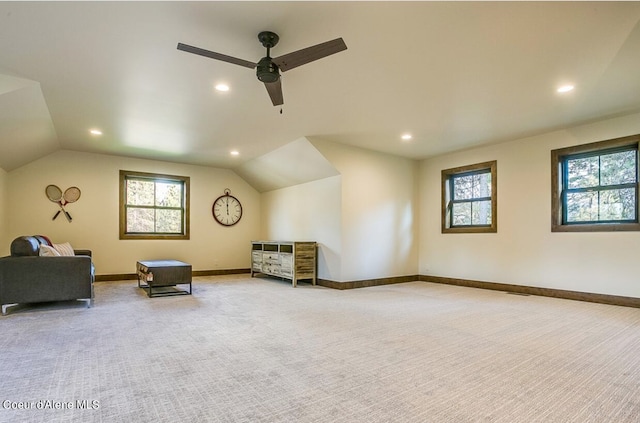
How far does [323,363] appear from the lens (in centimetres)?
249

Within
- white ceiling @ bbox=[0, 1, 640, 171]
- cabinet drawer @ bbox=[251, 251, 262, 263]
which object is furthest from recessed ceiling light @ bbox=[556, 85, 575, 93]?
cabinet drawer @ bbox=[251, 251, 262, 263]

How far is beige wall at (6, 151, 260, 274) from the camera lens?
6.27 metres

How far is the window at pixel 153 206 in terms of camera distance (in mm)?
7211

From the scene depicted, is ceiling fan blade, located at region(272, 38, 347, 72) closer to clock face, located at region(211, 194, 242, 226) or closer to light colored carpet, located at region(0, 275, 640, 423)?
light colored carpet, located at region(0, 275, 640, 423)

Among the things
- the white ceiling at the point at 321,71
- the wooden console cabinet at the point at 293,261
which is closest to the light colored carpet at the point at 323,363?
the wooden console cabinet at the point at 293,261

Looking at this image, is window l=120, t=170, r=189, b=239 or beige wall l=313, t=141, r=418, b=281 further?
window l=120, t=170, r=189, b=239

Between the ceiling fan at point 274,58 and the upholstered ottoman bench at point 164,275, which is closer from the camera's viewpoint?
the ceiling fan at point 274,58

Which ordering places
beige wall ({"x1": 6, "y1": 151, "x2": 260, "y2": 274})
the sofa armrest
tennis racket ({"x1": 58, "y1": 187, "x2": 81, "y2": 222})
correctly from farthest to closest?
tennis racket ({"x1": 58, "y1": 187, "x2": 81, "y2": 222}) → beige wall ({"x1": 6, "y1": 151, "x2": 260, "y2": 274}) → the sofa armrest

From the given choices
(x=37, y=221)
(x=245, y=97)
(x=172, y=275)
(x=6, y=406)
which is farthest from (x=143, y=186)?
(x=6, y=406)

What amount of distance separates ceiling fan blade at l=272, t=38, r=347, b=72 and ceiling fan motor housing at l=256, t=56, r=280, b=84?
0.17 ft

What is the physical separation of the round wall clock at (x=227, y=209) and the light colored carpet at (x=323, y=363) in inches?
154

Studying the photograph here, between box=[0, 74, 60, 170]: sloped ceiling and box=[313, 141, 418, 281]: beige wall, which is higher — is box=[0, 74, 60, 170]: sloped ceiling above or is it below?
above

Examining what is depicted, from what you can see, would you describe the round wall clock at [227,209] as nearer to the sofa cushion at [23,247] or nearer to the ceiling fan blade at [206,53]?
the sofa cushion at [23,247]

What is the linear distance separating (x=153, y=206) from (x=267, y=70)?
5.98 m
